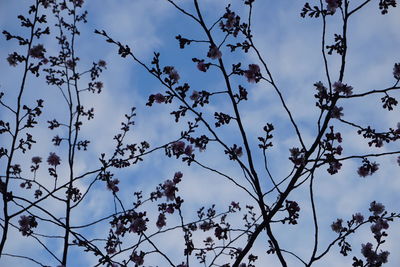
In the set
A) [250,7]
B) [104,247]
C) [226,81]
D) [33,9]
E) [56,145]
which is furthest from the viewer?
[56,145]

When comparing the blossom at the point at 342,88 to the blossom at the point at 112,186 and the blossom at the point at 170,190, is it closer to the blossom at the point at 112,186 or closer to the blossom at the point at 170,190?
the blossom at the point at 170,190

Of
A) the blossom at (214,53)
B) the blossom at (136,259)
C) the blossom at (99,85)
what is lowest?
the blossom at (136,259)

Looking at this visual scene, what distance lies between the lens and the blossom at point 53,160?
5.36 meters

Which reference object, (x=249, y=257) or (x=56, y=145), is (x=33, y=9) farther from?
(x=249, y=257)

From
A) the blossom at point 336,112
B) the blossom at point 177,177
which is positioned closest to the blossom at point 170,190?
the blossom at point 177,177

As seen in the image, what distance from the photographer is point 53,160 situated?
17.7 ft

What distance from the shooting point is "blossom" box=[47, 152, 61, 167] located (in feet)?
17.6

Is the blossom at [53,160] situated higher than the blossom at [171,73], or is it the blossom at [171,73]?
the blossom at [53,160]

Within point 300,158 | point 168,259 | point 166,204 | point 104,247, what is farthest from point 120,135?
point 300,158

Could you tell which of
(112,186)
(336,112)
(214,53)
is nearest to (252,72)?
(214,53)

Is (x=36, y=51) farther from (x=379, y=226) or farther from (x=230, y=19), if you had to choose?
(x=379, y=226)

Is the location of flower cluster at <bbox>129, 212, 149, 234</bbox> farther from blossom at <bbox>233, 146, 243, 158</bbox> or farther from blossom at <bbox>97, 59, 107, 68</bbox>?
blossom at <bbox>97, 59, 107, 68</bbox>

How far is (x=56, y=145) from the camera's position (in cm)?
610

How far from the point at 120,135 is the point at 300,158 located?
4.04 metres
